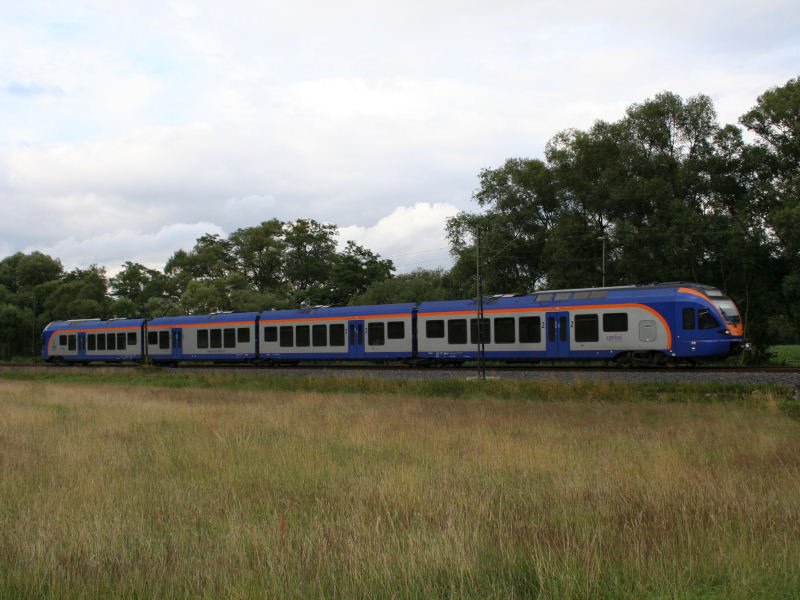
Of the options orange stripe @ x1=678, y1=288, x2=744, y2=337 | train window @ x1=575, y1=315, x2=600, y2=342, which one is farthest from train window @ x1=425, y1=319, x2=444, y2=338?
orange stripe @ x1=678, y1=288, x2=744, y2=337

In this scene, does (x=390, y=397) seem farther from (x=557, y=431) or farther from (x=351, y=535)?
(x=351, y=535)

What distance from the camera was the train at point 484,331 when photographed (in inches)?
1080

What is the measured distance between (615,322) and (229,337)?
22969 mm

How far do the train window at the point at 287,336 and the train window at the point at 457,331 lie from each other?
9.94 m

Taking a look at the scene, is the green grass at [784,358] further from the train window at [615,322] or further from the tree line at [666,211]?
the train window at [615,322]

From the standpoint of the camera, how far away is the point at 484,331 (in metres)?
32.4

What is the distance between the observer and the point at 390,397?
78.6ft

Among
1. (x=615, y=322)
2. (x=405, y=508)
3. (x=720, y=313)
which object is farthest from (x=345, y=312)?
(x=405, y=508)

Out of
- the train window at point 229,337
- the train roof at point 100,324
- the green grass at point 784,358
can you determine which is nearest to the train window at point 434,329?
the train window at point 229,337

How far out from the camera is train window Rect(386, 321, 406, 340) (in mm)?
35469

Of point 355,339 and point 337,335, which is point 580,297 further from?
point 337,335

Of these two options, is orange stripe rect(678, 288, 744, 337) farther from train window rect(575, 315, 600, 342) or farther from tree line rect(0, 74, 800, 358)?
tree line rect(0, 74, 800, 358)

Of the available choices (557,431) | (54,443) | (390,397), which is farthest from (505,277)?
(54,443)

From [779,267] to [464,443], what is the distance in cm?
3436
